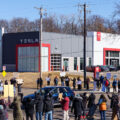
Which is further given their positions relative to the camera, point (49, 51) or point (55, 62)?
point (55, 62)

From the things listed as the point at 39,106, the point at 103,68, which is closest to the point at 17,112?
the point at 39,106

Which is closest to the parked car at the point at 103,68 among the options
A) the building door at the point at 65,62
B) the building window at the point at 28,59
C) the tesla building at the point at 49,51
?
the tesla building at the point at 49,51

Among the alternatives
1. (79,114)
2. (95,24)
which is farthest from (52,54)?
(95,24)

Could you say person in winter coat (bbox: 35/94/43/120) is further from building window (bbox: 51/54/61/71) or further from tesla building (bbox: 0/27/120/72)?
building window (bbox: 51/54/61/71)

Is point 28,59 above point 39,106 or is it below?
above

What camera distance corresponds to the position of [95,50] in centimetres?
6450

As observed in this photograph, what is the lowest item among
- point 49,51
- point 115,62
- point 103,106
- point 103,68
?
point 103,106

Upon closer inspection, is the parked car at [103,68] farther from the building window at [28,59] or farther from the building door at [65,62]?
the building window at [28,59]

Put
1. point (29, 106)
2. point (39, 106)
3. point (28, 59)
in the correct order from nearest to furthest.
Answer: point (29, 106) < point (39, 106) < point (28, 59)

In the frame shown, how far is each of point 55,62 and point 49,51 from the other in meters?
2.84

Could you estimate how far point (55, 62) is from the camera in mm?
59219

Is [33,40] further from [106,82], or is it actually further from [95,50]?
[106,82]

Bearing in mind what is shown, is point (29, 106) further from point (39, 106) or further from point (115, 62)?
point (115, 62)

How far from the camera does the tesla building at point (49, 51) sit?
5647 centimetres
